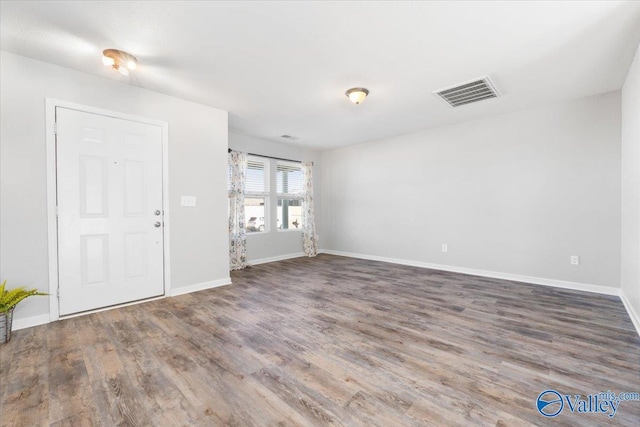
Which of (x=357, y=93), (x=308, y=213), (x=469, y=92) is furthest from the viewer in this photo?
(x=308, y=213)

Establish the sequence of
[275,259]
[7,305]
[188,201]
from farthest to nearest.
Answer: [275,259] < [188,201] < [7,305]

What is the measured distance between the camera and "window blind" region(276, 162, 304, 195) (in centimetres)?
625

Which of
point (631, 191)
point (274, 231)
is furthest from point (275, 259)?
point (631, 191)

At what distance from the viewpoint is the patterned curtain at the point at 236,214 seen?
5.21 m

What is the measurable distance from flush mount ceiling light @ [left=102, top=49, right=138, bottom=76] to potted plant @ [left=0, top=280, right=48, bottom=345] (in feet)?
7.13

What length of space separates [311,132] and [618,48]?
404 cm

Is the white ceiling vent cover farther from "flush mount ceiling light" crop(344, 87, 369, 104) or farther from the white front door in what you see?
the white front door

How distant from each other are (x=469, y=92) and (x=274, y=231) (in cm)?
433

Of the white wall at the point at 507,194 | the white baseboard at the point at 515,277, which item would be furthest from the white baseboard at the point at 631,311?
the white wall at the point at 507,194

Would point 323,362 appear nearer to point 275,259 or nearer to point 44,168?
point 44,168

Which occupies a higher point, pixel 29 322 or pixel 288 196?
pixel 288 196

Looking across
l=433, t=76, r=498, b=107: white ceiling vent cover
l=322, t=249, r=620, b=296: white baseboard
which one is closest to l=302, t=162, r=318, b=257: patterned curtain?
l=322, t=249, r=620, b=296: white baseboard

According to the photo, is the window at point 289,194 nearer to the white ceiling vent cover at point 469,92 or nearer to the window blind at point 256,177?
the window blind at point 256,177

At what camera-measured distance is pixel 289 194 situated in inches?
254
